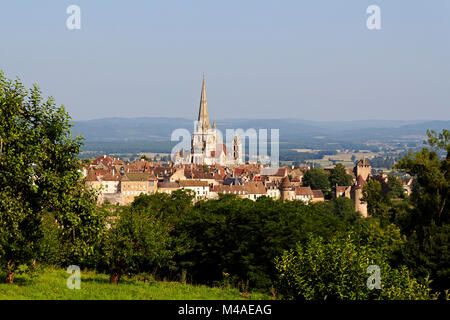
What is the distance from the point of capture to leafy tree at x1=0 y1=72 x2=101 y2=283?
559 inches

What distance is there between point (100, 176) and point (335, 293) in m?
91.6

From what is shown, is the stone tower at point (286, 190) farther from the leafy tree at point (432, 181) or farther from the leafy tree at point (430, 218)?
the leafy tree at point (432, 181)

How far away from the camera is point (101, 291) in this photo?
666 inches

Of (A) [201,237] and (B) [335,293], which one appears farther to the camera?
(A) [201,237]

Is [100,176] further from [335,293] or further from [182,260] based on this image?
[335,293]

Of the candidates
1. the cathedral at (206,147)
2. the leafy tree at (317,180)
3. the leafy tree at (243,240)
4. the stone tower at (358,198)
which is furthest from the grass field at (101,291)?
the cathedral at (206,147)

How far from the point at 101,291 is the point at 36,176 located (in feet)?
12.9

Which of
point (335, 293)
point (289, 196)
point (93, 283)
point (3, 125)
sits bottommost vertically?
point (289, 196)

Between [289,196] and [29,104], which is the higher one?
[29,104]

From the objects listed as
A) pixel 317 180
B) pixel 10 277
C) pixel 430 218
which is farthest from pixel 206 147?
pixel 10 277

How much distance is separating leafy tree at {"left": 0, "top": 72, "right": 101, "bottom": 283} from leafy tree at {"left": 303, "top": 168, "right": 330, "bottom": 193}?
112m

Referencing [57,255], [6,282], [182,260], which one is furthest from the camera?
[182,260]

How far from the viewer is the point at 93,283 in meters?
18.9
